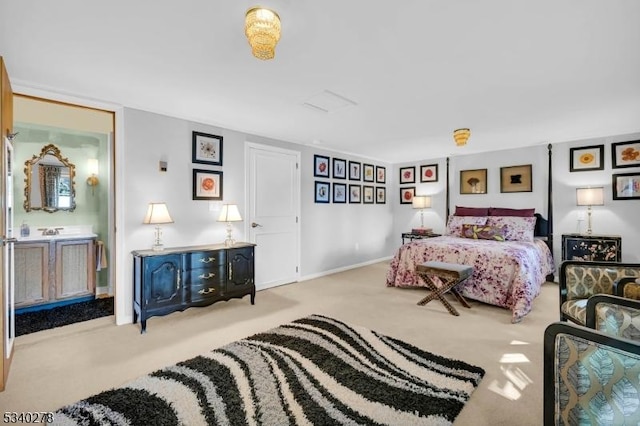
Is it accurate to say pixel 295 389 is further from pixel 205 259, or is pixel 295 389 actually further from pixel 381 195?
pixel 381 195

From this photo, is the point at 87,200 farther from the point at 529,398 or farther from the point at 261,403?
the point at 529,398

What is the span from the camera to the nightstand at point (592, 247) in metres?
4.06

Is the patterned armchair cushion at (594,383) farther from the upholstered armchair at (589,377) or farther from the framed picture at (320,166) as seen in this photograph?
the framed picture at (320,166)

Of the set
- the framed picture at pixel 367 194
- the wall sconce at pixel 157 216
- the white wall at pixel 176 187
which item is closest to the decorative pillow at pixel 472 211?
the framed picture at pixel 367 194

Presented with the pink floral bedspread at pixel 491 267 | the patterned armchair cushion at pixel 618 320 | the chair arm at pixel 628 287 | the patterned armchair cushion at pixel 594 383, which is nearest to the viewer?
the patterned armchair cushion at pixel 594 383

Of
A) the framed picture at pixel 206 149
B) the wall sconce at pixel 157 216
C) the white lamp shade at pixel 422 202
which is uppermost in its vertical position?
the framed picture at pixel 206 149

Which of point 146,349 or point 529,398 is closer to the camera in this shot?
point 529,398

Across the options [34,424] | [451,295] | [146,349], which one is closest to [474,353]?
[451,295]

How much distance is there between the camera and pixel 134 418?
1662 mm

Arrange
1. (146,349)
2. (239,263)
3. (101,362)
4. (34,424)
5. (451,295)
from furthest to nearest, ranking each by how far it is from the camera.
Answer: (451,295)
(239,263)
(146,349)
(101,362)
(34,424)

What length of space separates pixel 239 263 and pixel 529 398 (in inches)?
115

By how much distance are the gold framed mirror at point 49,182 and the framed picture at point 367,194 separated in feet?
15.6

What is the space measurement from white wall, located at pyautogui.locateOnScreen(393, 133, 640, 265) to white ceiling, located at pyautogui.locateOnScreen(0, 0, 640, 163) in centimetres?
115

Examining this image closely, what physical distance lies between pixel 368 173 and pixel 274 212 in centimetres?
262
